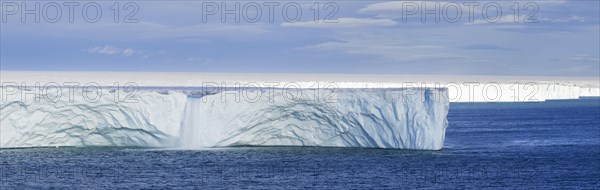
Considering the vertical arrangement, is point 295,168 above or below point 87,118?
below

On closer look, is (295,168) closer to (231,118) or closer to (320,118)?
(320,118)

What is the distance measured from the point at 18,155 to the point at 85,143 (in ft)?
8.72

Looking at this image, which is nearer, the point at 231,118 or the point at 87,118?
the point at 87,118

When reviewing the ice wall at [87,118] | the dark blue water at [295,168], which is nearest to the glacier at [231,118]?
the ice wall at [87,118]

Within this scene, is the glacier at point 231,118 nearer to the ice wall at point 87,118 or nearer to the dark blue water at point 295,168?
the ice wall at point 87,118

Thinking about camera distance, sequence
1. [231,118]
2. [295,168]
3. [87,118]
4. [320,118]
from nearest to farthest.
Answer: [295,168]
[87,118]
[320,118]
[231,118]

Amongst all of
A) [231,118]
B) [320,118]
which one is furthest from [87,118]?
[320,118]

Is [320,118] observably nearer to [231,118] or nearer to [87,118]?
[231,118]

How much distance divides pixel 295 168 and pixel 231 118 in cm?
397

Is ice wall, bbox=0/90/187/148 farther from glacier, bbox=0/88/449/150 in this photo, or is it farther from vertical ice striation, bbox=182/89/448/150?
vertical ice striation, bbox=182/89/448/150

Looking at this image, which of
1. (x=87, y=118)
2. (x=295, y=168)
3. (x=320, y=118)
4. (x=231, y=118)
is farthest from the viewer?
(x=231, y=118)

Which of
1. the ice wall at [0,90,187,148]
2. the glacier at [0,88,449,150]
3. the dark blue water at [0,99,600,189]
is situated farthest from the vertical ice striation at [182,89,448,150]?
the ice wall at [0,90,187,148]

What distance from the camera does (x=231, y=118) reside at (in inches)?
1160

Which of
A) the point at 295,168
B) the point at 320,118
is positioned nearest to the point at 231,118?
the point at 320,118
